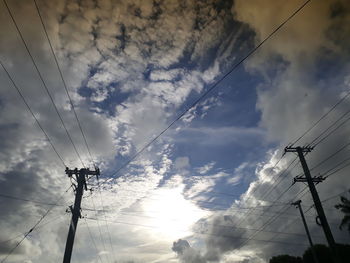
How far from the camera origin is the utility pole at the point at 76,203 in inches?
683

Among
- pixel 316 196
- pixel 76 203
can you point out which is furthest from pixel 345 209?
pixel 76 203

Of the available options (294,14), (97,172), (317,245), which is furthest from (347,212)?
(294,14)

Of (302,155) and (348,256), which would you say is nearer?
(302,155)

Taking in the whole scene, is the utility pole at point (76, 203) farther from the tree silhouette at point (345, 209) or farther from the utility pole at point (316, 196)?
the tree silhouette at point (345, 209)

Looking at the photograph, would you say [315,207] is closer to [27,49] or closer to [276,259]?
[27,49]

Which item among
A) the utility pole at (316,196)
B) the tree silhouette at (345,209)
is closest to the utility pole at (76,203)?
the utility pole at (316,196)

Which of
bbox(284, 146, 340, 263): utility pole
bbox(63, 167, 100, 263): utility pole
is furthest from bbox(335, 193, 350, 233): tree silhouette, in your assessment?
bbox(63, 167, 100, 263): utility pole

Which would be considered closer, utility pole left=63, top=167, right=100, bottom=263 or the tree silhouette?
utility pole left=63, top=167, right=100, bottom=263

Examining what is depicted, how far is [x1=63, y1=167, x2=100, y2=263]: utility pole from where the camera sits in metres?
17.3

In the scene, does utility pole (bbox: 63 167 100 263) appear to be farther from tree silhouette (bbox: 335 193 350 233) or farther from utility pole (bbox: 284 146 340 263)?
tree silhouette (bbox: 335 193 350 233)

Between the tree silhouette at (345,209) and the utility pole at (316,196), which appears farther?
the tree silhouette at (345,209)

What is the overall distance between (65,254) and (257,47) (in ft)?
57.6

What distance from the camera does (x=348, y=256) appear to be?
172 feet

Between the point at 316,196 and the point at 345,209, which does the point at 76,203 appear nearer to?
the point at 316,196
